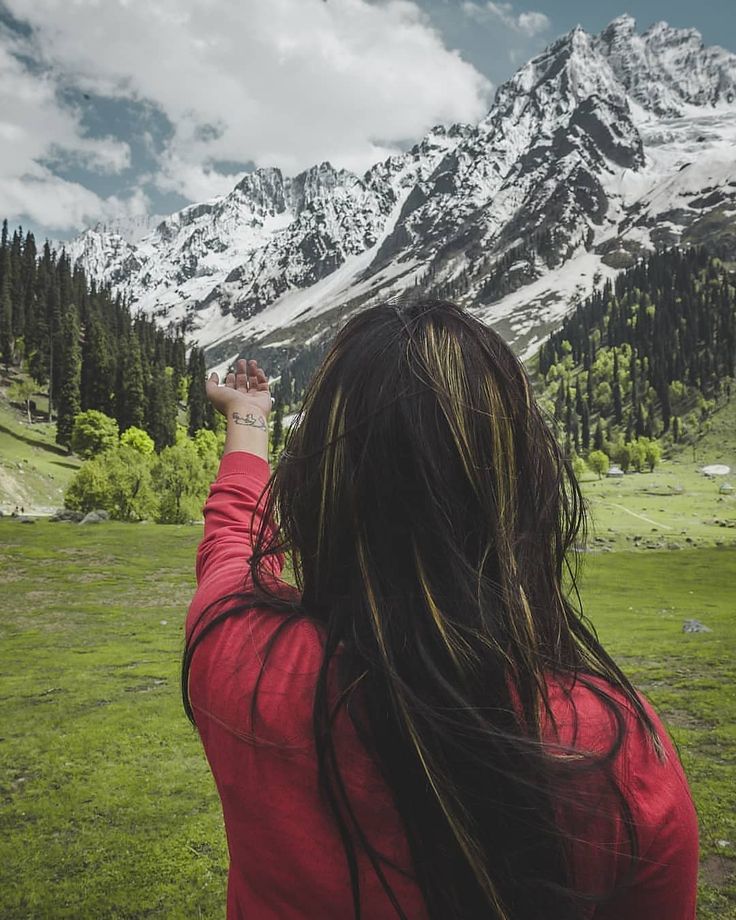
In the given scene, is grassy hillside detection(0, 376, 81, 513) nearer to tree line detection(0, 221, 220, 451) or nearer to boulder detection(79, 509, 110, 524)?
tree line detection(0, 221, 220, 451)

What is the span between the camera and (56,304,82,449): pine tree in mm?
77062

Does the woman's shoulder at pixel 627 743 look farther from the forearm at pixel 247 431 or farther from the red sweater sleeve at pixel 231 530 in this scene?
the forearm at pixel 247 431

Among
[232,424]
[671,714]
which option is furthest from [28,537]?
[232,424]

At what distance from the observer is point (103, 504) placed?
46094 mm

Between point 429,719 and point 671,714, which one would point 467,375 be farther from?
point 671,714

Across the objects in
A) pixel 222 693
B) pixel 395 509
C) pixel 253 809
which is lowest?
pixel 253 809

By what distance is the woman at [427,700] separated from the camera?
1.40m

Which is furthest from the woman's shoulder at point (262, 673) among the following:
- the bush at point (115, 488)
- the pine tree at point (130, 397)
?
the pine tree at point (130, 397)

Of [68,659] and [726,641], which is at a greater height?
[726,641]

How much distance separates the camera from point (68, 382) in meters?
80.2

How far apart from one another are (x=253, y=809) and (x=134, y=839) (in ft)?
23.0

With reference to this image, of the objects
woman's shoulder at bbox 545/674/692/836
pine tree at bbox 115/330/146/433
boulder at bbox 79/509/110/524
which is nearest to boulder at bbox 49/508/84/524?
boulder at bbox 79/509/110/524

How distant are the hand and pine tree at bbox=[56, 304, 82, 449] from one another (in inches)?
3119

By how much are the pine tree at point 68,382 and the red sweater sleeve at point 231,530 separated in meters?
79.8
